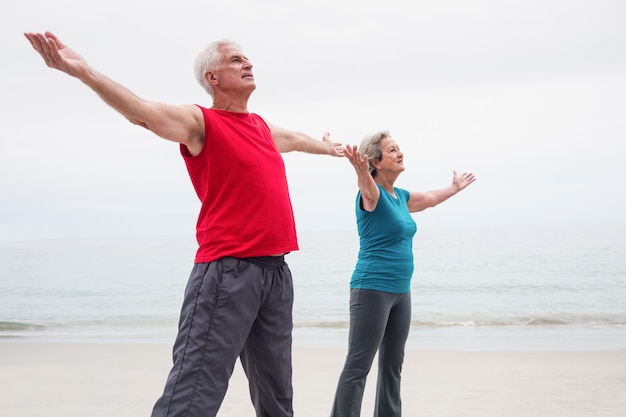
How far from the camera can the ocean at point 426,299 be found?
1057cm

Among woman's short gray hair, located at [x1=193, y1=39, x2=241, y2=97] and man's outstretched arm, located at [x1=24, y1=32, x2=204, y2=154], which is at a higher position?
woman's short gray hair, located at [x1=193, y1=39, x2=241, y2=97]

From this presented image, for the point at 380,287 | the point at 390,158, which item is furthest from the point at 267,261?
the point at 390,158

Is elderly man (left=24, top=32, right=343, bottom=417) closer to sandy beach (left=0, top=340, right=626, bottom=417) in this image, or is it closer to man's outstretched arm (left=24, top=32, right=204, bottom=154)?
man's outstretched arm (left=24, top=32, right=204, bottom=154)

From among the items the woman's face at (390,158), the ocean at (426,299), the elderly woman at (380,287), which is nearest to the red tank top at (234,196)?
the elderly woman at (380,287)

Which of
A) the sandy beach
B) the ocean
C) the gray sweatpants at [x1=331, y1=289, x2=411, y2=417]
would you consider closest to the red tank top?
the gray sweatpants at [x1=331, y1=289, x2=411, y2=417]

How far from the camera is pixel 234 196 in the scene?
8.23 feet

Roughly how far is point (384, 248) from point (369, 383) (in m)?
3.12

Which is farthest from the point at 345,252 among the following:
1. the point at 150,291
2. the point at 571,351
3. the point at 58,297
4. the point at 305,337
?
the point at 571,351

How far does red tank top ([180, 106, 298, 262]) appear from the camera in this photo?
250cm

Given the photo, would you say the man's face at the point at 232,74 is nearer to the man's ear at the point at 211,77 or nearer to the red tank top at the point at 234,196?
the man's ear at the point at 211,77

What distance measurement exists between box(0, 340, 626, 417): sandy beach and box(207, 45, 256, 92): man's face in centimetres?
329

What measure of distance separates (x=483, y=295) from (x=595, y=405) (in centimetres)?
1227

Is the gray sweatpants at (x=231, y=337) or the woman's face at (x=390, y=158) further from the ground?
the woman's face at (x=390, y=158)

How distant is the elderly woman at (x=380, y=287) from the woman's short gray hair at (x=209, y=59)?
1031 millimetres
